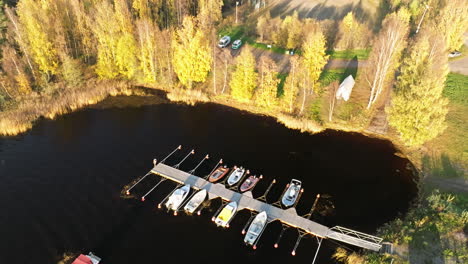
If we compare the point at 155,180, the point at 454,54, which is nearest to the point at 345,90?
the point at 454,54

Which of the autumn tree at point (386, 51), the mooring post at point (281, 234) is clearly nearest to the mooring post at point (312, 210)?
the mooring post at point (281, 234)

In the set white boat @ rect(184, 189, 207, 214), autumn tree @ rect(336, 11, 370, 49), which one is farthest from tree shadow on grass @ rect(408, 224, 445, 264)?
autumn tree @ rect(336, 11, 370, 49)

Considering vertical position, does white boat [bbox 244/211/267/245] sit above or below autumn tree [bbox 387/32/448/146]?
below

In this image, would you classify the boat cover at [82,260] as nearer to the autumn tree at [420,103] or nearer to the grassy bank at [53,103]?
the grassy bank at [53,103]

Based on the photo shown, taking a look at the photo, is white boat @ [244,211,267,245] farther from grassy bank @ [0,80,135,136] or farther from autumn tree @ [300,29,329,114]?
grassy bank @ [0,80,135,136]

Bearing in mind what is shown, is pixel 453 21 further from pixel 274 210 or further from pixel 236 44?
pixel 274 210

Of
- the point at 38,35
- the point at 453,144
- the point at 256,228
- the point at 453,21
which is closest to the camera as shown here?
the point at 256,228
